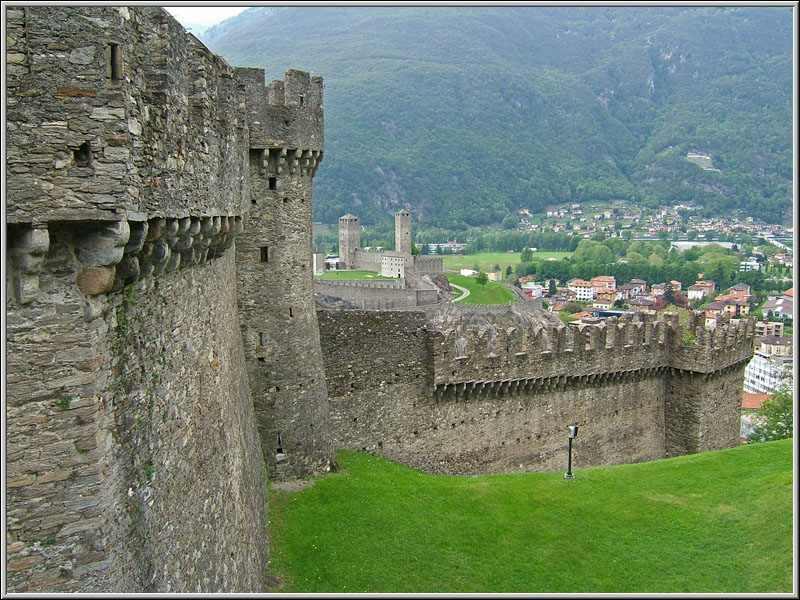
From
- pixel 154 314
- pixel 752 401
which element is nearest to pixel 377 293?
pixel 752 401

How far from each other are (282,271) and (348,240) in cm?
11441

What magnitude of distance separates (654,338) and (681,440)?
349 centimetres

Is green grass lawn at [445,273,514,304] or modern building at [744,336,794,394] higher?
green grass lawn at [445,273,514,304]

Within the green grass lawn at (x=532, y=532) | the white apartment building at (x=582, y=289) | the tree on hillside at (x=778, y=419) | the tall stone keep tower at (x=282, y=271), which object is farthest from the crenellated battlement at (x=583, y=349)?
the white apartment building at (x=582, y=289)

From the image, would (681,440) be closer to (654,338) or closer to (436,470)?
(654,338)

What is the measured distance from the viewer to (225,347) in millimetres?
11227

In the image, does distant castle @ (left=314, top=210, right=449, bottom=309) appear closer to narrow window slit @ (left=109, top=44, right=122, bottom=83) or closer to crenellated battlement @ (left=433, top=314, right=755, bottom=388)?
crenellated battlement @ (left=433, top=314, right=755, bottom=388)

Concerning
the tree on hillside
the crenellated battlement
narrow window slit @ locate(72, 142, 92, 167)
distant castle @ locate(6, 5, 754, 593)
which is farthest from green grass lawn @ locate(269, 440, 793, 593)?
the tree on hillside

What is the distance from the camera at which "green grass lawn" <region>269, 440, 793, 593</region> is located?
509 inches

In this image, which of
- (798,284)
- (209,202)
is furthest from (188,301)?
(798,284)

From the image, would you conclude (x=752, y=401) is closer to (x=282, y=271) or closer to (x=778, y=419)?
(x=778, y=419)

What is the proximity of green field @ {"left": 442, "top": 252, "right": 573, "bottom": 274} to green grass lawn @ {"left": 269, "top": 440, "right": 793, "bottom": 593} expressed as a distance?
131 metres

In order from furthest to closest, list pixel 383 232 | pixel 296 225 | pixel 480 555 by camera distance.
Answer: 1. pixel 383 232
2. pixel 296 225
3. pixel 480 555

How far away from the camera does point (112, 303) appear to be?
5992 millimetres
